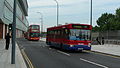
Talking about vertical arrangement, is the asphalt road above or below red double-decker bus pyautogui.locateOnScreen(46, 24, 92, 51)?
below

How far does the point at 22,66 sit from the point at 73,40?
1077cm

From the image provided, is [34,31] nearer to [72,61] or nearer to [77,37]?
[77,37]

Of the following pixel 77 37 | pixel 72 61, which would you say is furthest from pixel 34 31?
pixel 72 61

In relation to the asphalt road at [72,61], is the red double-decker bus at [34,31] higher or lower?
higher

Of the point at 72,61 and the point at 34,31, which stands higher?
the point at 34,31

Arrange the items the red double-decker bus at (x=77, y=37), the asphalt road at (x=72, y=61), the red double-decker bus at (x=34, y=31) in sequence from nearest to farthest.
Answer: the asphalt road at (x=72, y=61), the red double-decker bus at (x=77, y=37), the red double-decker bus at (x=34, y=31)

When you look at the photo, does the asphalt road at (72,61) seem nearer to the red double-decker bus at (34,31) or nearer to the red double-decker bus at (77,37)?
the red double-decker bus at (77,37)

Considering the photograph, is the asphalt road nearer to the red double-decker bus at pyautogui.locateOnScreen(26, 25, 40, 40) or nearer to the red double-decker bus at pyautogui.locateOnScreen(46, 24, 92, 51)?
the red double-decker bus at pyautogui.locateOnScreen(46, 24, 92, 51)

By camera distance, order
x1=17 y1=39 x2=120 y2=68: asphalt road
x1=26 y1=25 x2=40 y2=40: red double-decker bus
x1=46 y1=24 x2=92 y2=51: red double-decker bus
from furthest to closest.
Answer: x1=26 y1=25 x2=40 y2=40: red double-decker bus < x1=46 y1=24 x2=92 y2=51: red double-decker bus < x1=17 y1=39 x2=120 y2=68: asphalt road

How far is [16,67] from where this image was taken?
11.6 metres

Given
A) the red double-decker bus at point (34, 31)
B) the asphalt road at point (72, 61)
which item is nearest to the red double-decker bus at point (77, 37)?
the asphalt road at point (72, 61)

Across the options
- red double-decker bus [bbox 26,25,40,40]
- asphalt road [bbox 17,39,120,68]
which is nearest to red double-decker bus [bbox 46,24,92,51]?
asphalt road [bbox 17,39,120,68]

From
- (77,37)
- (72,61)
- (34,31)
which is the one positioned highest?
(34,31)

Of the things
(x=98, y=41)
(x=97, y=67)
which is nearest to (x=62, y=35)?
(x=97, y=67)
